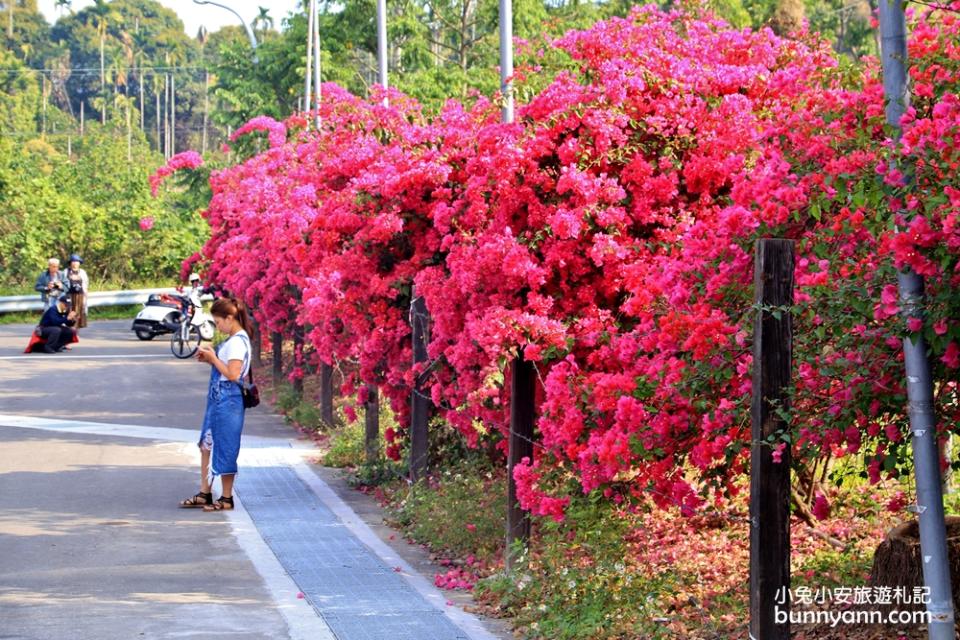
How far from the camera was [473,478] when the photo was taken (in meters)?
12.0

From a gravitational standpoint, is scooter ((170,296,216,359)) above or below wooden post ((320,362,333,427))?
above

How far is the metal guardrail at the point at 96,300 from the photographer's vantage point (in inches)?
1575

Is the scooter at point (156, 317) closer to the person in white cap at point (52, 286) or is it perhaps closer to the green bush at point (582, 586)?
the person in white cap at point (52, 286)

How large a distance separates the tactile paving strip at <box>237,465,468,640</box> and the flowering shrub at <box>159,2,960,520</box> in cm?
102

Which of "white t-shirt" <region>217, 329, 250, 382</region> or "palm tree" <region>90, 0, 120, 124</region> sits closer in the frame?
"white t-shirt" <region>217, 329, 250, 382</region>

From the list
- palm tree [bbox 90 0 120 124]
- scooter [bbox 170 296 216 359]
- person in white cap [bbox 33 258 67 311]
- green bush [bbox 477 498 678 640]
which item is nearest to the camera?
green bush [bbox 477 498 678 640]

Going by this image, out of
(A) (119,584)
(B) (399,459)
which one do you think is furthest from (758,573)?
(B) (399,459)

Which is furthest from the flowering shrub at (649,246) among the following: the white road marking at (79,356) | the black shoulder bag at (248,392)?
the white road marking at (79,356)

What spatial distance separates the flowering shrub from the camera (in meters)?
6.21

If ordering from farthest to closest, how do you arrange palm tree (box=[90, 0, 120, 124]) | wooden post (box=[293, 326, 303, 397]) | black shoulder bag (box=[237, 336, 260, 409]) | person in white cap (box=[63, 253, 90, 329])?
palm tree (box=[90, 0, 120, 124]), person in white cap (box=[63, 253, 90, 329]), wooden post (box=[293, 326, 303, 397]), black shoulder bag (box=[237, 336, 260, 409])

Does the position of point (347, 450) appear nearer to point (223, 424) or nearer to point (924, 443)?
point (223, 424)

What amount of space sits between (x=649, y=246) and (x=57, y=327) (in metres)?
21.7

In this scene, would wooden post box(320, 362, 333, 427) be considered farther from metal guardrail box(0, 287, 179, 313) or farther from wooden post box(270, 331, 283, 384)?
metal guardrail box(0, 287, 179, 313)

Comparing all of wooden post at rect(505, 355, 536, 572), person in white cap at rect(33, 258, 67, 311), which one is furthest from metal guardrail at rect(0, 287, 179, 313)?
wooden post at rect(505, 355, 536, 572)
